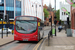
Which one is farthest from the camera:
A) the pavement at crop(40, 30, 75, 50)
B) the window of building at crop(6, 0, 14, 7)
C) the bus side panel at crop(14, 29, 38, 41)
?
the window of building at crop(6, 0, 14, 7)

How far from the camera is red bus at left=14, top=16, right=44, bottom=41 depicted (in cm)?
1731

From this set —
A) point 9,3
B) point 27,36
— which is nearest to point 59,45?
point 27,36

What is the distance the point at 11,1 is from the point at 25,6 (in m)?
6.00

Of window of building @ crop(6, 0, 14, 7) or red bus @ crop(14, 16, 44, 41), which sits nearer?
red bus @ crop(14, 16, 44, 41)

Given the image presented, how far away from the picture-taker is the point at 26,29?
17.4 metres

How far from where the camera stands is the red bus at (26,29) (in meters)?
17.3

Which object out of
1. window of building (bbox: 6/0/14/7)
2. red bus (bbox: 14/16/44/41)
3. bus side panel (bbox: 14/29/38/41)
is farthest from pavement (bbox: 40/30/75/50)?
window of building (bbox: 6/0/14/7)

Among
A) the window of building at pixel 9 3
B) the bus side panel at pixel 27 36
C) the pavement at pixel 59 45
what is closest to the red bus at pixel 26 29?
the bus side panel at pixel 27 36

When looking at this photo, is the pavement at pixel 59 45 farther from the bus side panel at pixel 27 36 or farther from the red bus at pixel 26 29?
the red bus at pixel 26 29

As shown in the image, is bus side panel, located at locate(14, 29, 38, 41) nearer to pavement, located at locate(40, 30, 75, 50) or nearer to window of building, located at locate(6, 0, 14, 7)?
pavement, located at locate(40, 30, 75, 50)

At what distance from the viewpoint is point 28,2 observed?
226 feet

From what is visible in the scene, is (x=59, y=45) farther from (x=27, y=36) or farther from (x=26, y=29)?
(x=26, y=29)

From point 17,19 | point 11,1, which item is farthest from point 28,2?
point 17,19

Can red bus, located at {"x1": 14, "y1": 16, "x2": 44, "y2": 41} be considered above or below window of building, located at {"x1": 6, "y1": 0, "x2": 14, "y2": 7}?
below
